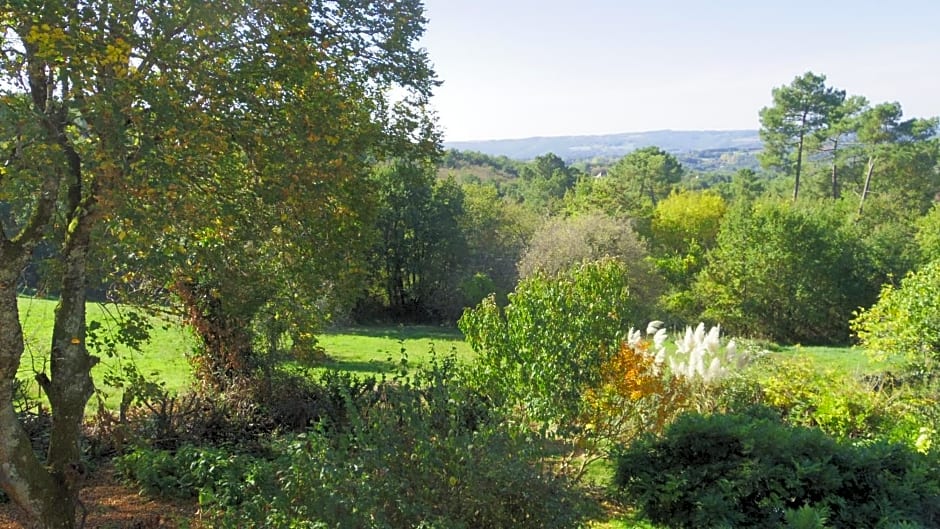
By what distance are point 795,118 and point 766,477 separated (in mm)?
40033

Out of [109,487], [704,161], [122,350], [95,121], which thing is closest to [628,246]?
[122,350]

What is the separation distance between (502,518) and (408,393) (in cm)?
106

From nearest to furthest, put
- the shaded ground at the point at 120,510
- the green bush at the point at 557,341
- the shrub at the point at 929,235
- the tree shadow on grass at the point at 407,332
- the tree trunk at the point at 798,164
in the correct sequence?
the shaded ground at the point at 120,510
the green bush at the point at 557,341
the tree shadow on grass at the point at 407,332
the shrub at the point at 929,235
the tree trunk at the point at 798,164

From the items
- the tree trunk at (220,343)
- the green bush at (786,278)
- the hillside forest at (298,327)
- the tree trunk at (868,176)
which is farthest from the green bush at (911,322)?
the tree trunk at (868,176)

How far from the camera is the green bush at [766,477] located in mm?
4828

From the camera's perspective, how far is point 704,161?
144 m

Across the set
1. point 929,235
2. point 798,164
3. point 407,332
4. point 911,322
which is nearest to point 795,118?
point 798,164

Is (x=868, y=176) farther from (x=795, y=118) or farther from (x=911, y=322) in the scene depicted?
(x=911, y=322)

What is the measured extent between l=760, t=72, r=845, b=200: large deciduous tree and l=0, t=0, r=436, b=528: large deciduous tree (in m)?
38.9

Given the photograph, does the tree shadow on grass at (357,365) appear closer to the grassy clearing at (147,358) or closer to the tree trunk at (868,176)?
the grassy clearing at (147,358)

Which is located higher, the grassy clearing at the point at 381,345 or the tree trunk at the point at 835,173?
the tree trunk at the point at 835,173

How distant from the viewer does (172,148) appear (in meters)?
4.01

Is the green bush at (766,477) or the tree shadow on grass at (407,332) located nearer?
the green bush at (766,477)

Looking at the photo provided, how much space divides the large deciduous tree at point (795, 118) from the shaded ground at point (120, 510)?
40836mm
